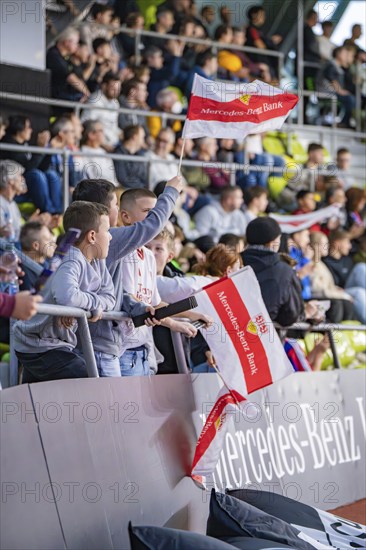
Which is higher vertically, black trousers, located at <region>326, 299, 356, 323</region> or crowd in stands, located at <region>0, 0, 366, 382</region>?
crowd in stands, located at <region>0, 0, 366, 382</region>

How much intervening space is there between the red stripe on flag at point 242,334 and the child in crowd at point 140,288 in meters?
0.25

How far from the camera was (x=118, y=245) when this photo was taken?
250 inches

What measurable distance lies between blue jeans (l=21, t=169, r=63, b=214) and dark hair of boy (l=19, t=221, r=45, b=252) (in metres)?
2.38

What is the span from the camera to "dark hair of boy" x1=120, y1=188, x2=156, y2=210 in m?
6.98

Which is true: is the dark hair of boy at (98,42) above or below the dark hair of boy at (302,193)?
above

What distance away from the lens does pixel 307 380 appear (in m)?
8.85

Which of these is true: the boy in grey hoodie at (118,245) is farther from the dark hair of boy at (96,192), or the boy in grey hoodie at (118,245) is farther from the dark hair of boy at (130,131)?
the dark hair of boy at (130,131)

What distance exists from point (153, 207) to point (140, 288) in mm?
504

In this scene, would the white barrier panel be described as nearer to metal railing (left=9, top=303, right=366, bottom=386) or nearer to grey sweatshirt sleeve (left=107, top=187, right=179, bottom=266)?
metal railing (left=9, top=303, right=366, bottom=386)

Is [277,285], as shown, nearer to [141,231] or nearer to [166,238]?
[166,238]

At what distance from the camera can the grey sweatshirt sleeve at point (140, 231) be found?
629 centimetres

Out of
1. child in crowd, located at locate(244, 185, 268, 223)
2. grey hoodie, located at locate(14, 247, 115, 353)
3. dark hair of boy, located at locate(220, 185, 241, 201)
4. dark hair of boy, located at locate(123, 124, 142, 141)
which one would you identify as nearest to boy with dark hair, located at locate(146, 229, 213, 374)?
grey hoodie, located at locate(14, 247, 115, 353)

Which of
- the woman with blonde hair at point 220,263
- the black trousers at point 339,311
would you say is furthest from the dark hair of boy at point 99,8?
the woman with blonde hair at point 220,263

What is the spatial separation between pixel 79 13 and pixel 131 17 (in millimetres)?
2399
